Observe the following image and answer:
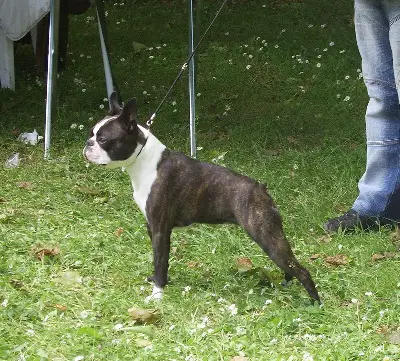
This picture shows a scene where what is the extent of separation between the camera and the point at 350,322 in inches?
152

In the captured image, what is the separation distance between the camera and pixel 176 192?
4.16m

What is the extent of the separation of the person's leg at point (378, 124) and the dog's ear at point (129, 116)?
150cm

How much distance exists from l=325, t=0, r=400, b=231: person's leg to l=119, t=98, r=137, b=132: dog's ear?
1.50 metres

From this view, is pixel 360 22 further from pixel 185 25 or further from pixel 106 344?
pixel 185 25

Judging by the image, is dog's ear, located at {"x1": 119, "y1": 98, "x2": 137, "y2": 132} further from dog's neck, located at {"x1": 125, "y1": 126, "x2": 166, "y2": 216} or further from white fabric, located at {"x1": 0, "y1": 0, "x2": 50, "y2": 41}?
white fabric, located at {"x1": 0, "y1": 0, "x2": 50, "y2": 41}

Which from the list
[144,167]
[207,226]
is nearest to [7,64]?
[207,226]

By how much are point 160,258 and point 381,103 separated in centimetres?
172

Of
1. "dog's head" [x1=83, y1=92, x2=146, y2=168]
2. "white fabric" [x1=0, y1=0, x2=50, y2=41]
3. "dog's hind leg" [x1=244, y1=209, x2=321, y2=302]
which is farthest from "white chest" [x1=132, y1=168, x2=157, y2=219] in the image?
"white fabric" [x1=0, y1=0, x2=50, y2=41]

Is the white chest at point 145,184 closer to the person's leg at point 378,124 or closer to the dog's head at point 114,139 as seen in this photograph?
A: the dog's head at point 114,139

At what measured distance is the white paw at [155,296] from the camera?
4.12 metres

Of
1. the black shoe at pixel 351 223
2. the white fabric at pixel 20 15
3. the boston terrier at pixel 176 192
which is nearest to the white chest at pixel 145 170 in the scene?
the boston terrier at pixel 176 192

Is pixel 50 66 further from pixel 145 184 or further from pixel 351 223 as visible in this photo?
pixel 145 184

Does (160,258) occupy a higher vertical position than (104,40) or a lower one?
higher

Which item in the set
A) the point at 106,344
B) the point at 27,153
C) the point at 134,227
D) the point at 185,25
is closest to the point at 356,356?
the point at 106,344
